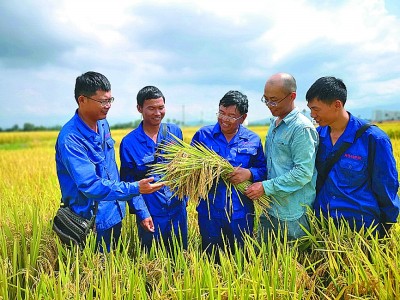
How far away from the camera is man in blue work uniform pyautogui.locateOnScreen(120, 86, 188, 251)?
2900 mm

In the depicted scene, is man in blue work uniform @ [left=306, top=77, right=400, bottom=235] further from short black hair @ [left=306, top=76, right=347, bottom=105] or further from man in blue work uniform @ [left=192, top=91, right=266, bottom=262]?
man in blue work uniform @ [left=192, top=91, right=266, bottom=262]

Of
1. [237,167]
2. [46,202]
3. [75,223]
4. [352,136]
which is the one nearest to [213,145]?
[237,167]

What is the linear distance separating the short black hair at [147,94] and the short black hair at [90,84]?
0.41 metres

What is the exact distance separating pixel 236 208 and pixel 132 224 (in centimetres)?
135

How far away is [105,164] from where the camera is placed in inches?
105

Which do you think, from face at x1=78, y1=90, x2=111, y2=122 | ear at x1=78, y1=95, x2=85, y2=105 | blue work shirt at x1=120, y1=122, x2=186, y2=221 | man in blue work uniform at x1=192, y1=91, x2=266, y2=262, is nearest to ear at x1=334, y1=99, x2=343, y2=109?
man in blue work uniform at x1=192, y1=91, x2=266, y2=262

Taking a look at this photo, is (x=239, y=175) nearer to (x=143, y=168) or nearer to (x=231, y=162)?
(x=231, y=162)

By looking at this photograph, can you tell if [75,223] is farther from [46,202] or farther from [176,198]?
[46,202]

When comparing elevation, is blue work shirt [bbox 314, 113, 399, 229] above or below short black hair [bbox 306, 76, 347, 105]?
below

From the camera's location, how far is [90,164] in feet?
7.98

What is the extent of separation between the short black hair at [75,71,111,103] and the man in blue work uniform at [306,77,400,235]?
59.9 inches

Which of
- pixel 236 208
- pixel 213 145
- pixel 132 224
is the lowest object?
pixel 132 224

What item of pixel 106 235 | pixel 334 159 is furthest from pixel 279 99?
pixel 106 235

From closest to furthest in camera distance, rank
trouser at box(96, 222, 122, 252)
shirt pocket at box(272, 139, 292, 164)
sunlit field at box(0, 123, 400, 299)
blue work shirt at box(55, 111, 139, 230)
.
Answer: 1. sunlit field at box(0, 123, 400, 299)
2. blue work shirt at box(55, 111, 139, 230)
3. shirt pocket at box(272, 139, 292, 164)
4. trouser at box(96, 222, 122, 252)
